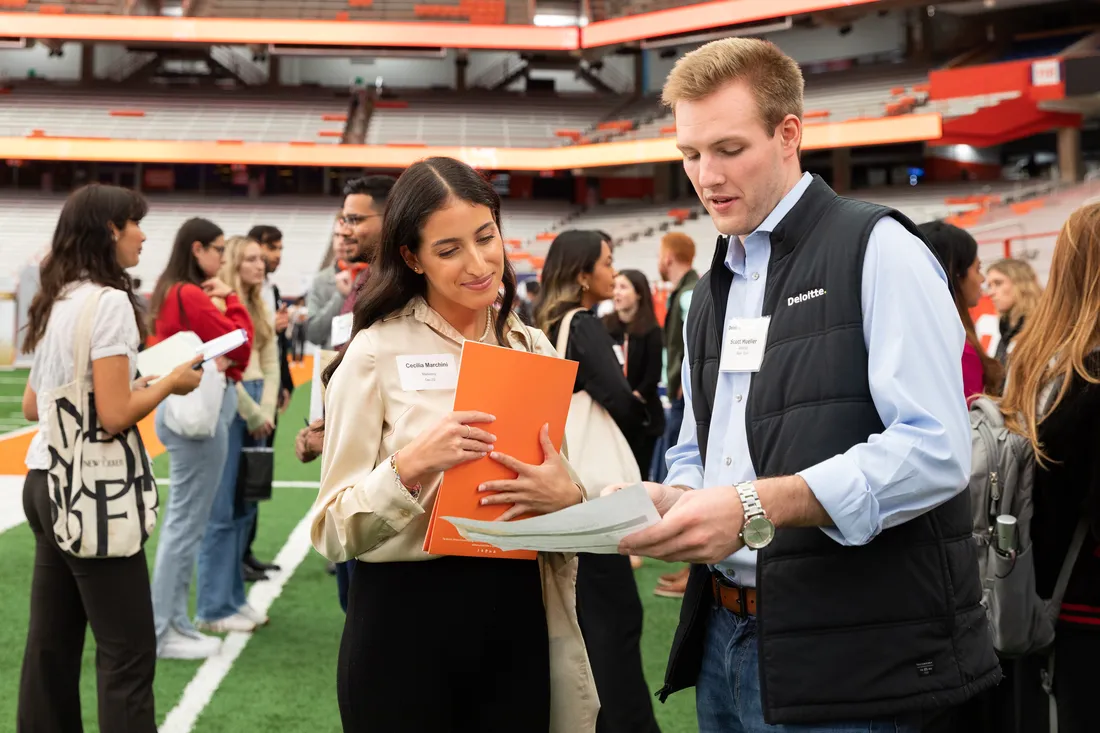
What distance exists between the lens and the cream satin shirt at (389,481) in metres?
1.81

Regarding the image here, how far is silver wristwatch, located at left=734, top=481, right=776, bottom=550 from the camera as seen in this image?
1427 millimetres

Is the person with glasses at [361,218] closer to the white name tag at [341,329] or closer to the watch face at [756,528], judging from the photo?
the white name tag at [341,329]

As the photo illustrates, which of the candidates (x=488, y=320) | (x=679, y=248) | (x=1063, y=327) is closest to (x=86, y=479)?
(x=488, y=320)

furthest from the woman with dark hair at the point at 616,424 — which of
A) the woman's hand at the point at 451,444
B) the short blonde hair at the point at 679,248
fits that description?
the short blonde hair at the point at 679,248

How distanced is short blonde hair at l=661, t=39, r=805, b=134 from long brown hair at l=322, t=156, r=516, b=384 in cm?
50

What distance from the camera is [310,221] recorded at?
36.2m

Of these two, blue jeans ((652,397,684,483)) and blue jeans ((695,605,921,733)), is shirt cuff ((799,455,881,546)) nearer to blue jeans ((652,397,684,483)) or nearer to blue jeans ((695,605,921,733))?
blue jeans ((695,605,921,733))

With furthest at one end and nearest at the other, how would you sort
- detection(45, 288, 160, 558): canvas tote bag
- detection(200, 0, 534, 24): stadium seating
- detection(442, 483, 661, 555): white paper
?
detection(200, 0, 534, 24): stadium seating < detection(45, 288, 160, 558): canvas tote bag < detection(442, 483, 661, 555): white paper

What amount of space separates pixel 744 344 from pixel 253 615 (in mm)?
3980

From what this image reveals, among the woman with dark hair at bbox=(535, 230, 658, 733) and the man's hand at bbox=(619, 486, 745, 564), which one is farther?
the woman with dark hair at bbox=(535, 230, 658, 733)

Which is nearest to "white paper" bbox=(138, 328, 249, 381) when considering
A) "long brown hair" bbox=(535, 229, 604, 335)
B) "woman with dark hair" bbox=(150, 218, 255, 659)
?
"woman with dark hair" bbox=(150, 218, 255, 659)

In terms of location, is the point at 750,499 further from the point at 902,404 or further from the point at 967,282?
the point at 967,282

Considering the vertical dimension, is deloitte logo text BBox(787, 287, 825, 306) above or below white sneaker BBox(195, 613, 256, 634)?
above

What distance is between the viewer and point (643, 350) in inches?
222
